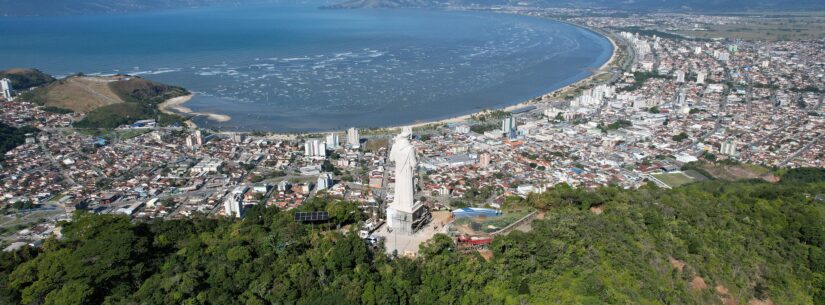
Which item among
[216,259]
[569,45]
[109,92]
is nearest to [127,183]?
[216,259]

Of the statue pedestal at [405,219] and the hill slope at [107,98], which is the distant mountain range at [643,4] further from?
the statue pedestal at [405,219]

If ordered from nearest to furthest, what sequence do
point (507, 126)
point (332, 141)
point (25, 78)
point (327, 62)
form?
1. point (332, 141)
2. point (507, 126)
3. point (25, 78)
4. point (327, 62)

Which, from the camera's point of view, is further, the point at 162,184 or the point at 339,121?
the point at 339,121

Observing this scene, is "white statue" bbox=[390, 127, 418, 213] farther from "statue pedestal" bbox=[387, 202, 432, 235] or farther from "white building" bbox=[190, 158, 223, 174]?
"white building" bbox=[190, 158, 223, 174]

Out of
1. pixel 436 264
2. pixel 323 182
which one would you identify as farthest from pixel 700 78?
pixel 436 264

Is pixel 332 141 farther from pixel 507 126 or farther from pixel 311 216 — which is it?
pixel 311 216

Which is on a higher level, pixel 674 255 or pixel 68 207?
pixel 674 255

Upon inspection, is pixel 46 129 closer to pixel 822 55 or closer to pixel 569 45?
pixel 569 45
